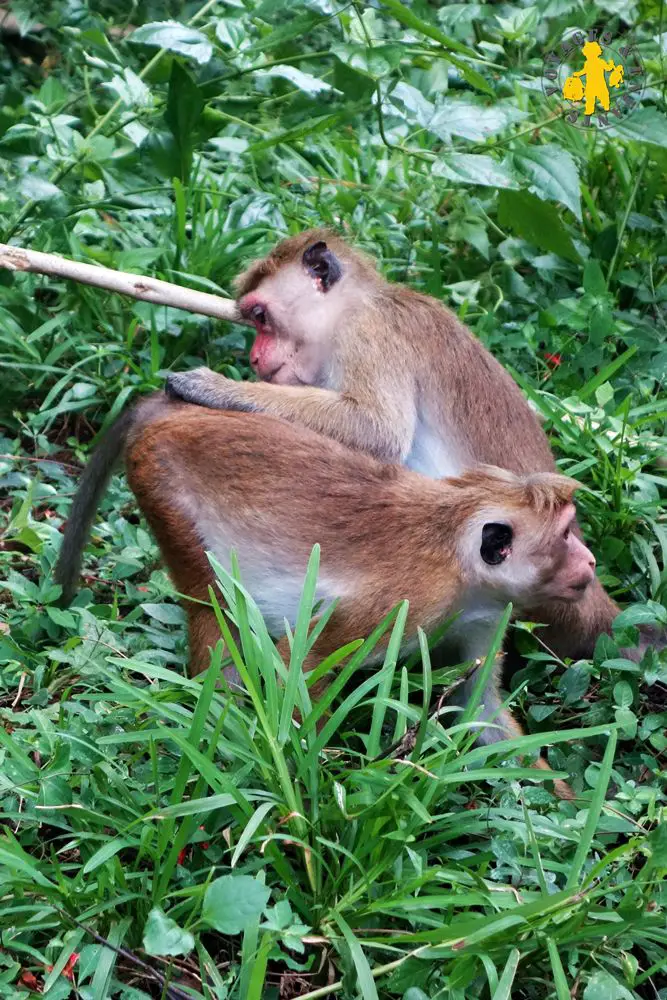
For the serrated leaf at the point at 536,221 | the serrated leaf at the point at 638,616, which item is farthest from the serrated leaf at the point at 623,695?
the serrated leaf at the point at 536,221

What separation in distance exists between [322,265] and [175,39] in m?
1.05

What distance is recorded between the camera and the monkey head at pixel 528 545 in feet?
12.1

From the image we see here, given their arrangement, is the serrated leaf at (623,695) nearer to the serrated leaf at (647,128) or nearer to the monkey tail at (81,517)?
the monkey tail at (81,517)

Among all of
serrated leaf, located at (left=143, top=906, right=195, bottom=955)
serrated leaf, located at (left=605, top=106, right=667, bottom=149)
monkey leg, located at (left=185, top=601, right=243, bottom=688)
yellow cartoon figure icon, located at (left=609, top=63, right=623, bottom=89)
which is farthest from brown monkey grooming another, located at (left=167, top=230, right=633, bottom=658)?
serrated leaf, located at (left=143, top=906, right=195, bottom=955)

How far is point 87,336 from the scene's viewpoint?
5652mm

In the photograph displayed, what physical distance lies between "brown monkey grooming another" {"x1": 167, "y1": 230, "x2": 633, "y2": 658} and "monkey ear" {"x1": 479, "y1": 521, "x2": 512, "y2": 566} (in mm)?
566

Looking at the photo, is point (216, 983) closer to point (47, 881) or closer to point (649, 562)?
point (47, 881)

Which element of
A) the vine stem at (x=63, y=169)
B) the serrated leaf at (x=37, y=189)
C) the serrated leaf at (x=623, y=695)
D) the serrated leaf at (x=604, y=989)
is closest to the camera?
the serrated leaf at (x=604, y=989)

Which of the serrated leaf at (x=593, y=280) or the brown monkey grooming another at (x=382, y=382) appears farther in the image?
the serrated leaf at (x=593, y=280)

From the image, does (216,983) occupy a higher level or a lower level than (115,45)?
lower

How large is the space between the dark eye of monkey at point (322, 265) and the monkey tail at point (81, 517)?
3.85 ft

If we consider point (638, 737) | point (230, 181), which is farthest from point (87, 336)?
point (638, 737)

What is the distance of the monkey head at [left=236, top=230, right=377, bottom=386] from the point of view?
4848 mm

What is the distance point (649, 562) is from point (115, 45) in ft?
15.1
